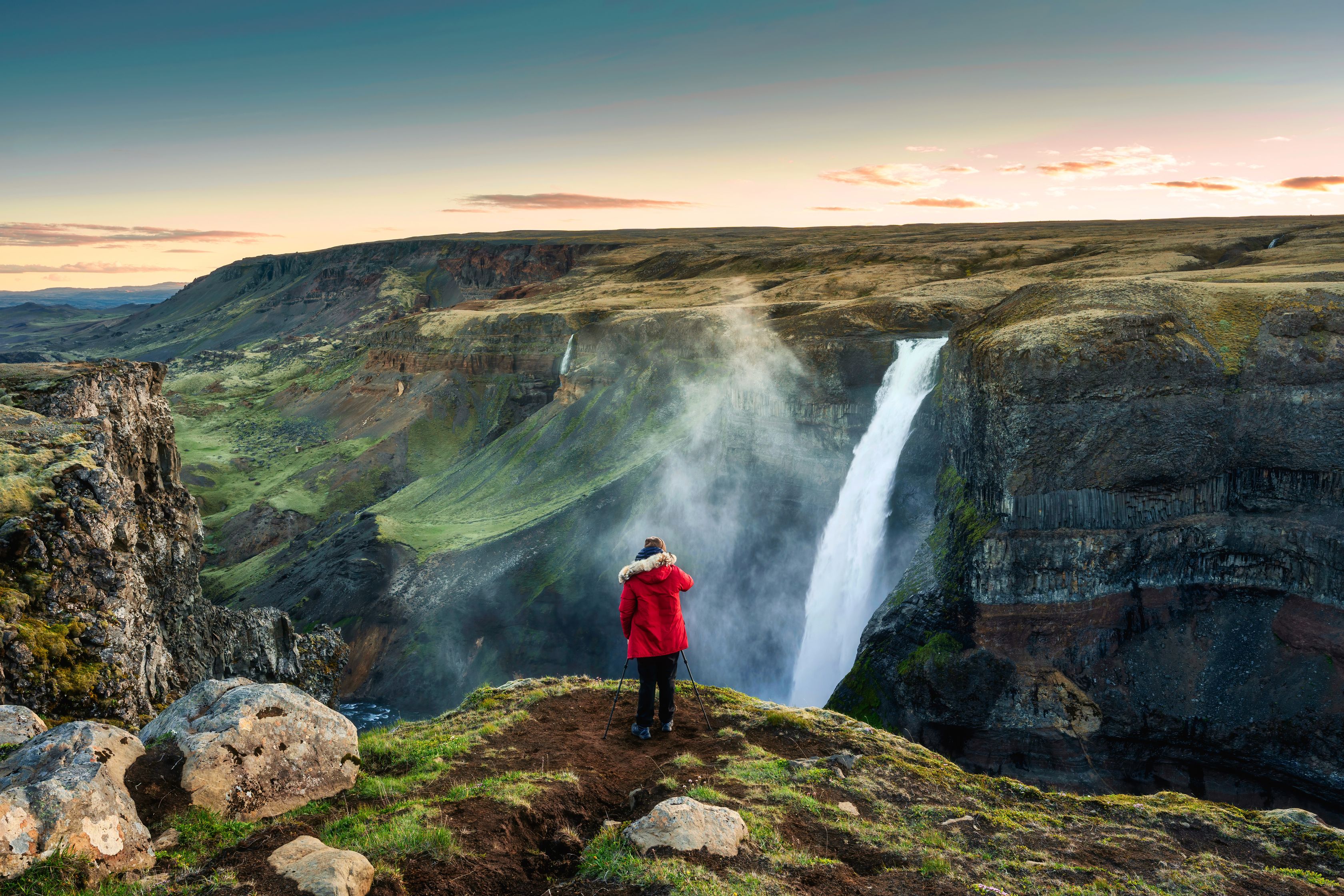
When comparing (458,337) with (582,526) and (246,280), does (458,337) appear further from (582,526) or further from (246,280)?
(246,280)

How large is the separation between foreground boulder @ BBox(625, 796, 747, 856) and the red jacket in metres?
2.75

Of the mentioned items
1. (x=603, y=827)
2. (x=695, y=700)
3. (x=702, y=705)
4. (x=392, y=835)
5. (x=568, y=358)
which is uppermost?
(x=568, y=358)

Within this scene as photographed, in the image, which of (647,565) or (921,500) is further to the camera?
(921,500)

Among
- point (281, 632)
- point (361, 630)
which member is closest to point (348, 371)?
point (361, 630)

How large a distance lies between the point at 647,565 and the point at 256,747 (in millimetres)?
4969

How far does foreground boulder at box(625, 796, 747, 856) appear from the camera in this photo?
24.0 feet

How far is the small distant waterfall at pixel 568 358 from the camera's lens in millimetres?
61406

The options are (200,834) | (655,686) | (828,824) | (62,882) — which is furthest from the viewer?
(655,686)

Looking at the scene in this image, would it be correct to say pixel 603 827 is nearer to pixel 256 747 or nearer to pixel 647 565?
pixel 647 565

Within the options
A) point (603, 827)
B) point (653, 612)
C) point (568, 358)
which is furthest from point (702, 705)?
point (568, 358)

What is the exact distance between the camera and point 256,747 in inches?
311

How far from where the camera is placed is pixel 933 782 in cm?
1087

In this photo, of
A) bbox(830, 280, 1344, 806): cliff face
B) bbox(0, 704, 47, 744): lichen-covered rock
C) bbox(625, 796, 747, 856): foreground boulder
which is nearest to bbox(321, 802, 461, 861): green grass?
bbox(625, 796, 747, 856): foreground boulder

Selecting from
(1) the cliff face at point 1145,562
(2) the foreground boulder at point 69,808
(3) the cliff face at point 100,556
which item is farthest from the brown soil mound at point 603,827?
(1) the cliff face at point 1145,562
